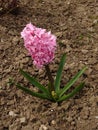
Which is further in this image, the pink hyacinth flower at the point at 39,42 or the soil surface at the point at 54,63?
the soil surface at the point at 54,63

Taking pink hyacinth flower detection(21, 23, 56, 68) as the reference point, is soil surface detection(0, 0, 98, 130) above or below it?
below

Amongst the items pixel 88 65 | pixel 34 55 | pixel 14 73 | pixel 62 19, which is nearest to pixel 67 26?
pixel 62 19

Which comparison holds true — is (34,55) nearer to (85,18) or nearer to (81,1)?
(85,18)

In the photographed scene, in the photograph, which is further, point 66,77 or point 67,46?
point 67,46

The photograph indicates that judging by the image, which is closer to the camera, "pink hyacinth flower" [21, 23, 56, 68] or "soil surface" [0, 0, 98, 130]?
"pink hyacinth flower" [21, 23, 56, 68]

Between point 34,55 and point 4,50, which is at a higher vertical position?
point 34,55
